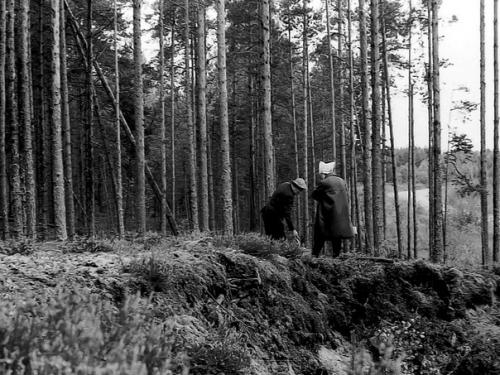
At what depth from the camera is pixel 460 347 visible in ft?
21.0

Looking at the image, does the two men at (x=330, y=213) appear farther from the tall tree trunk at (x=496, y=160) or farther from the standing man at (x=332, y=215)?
the tall tree trunk at (x=496, y=160)

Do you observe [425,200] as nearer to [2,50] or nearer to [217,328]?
[2,50]

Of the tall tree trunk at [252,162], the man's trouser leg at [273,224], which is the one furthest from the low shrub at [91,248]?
the tall tree trunk at [252,162]

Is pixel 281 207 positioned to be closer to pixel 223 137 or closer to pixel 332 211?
pixel 332 211

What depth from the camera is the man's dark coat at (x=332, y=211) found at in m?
7.61

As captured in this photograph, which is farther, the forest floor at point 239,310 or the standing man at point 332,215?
the standing man at point 332,215

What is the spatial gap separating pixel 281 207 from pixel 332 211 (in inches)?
46.0

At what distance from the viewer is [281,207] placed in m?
8.50

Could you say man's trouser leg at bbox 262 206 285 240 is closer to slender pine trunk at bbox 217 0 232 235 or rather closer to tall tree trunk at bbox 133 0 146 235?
slender pine trunk at bbox 217 0 232 235

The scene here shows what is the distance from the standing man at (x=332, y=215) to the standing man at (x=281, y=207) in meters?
0.57

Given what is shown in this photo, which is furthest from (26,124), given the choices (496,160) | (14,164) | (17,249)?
(496,160)

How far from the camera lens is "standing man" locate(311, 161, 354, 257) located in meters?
7.61

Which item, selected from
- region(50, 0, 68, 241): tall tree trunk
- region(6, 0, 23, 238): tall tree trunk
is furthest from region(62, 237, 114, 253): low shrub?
region(50, 0, 68, 241): tall tree trunk

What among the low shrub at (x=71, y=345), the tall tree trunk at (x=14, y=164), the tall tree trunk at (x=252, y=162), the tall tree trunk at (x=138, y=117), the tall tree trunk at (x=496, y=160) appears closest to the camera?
the low shrub at (x=71, y=345)
